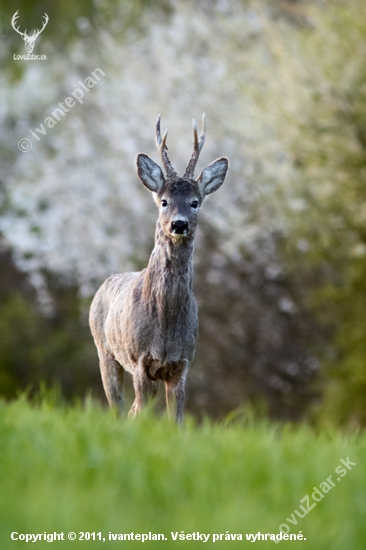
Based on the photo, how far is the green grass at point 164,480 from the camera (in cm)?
366

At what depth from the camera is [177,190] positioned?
7.48 m

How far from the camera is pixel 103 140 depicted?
67.6ft

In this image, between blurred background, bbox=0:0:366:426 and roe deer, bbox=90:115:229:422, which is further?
blurred background, bbox=0:0:366:426

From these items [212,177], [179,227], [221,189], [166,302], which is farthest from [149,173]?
[221,189]

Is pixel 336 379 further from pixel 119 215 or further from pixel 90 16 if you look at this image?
pixel 90 16

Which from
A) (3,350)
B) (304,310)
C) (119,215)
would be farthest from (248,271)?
(3,350)

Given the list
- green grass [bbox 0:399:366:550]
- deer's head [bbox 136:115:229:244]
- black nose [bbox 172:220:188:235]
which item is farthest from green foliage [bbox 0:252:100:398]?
green grass [bbox 0:399:366:550]

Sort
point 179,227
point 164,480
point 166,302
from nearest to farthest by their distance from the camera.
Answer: point 164,480 < point 179,227 < point 166,302

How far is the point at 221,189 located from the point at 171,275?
12.5 m

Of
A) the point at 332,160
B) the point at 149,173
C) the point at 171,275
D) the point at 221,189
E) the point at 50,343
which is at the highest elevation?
the point at 221,189

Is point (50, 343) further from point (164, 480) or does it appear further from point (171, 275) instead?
point (164, 480)

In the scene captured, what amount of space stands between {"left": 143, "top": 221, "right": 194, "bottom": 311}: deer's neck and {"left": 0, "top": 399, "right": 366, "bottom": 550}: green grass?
5.07ft

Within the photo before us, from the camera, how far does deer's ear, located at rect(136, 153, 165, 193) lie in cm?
764

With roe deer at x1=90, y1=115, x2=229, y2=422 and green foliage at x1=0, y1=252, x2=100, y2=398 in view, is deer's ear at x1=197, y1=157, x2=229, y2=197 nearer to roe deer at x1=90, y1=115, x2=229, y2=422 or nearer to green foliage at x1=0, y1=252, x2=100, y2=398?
roe deer at x1=90, y1=115, x2=229, y2=422
